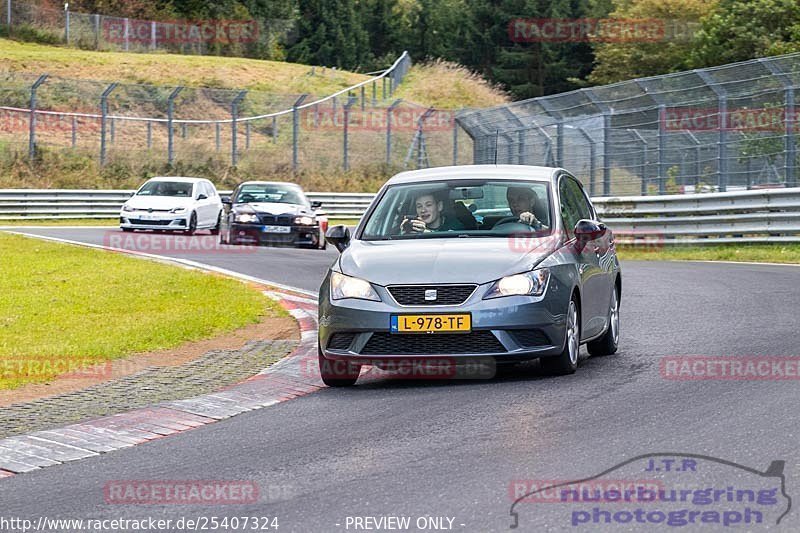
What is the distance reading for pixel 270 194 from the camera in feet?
93.3

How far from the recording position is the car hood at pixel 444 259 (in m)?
9.49

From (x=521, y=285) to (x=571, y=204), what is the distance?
1951mm

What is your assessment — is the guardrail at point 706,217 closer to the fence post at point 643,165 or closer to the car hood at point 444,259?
the fence post at point 643,165

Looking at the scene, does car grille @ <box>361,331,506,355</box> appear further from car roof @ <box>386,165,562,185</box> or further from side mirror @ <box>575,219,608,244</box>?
car roof @ <box>386,165,562,185</box>

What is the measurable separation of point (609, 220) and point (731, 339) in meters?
16.4

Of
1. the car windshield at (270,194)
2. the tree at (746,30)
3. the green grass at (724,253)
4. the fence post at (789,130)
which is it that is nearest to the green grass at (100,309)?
the car windshield at (270,194)

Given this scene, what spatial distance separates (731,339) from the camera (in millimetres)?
11477

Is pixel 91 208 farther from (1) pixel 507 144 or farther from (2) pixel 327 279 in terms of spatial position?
(2) pixel 327 279

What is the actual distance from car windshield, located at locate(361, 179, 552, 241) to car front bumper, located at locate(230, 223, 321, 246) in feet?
54.9

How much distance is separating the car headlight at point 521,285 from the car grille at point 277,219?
714 inches

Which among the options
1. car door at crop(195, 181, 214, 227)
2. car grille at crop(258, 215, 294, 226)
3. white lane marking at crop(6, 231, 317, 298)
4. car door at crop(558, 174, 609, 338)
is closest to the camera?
car door at crop(558, 174, 609, 338)

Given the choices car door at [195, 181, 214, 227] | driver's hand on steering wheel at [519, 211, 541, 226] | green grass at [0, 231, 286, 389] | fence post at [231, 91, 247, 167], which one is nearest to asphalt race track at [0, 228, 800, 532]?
driver's hand on steering wheel at [519, 211, 541, 226]

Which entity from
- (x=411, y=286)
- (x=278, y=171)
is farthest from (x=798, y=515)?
(x=278, y=171)

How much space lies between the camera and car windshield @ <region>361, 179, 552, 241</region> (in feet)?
34.4
